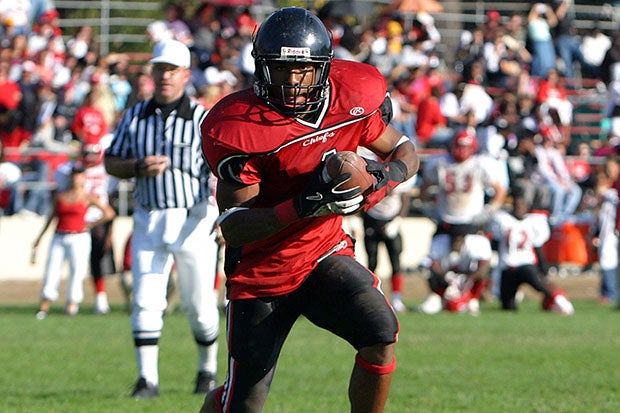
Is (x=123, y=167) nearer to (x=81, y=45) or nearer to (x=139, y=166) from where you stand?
(x=139, y=166)

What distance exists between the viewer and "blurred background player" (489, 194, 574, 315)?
14.4m

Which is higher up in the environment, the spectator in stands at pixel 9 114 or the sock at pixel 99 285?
the spectator in stands at pixel 9 114

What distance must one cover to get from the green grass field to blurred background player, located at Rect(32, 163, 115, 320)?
0.34 meters

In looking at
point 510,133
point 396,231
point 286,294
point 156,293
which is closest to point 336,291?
point 286,294

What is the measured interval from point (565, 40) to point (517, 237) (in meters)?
9.62

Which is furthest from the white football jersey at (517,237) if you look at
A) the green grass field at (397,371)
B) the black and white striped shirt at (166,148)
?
the black and white striped shirt at (166,148)

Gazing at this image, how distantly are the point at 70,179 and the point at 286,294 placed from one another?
31.1ft

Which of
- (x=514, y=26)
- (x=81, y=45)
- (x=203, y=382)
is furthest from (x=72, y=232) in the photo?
(x=514, y=26)

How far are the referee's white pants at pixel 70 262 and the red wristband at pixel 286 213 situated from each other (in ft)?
30.3

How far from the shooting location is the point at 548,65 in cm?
2289

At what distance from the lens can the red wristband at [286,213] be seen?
4.87 m

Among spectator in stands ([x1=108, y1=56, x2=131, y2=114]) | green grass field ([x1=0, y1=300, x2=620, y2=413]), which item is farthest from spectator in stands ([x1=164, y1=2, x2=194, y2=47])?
green grass field ([x1=0, y1=300, x2=620, y2=413])

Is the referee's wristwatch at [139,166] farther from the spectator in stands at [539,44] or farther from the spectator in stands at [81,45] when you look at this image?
the spectator in stands at [539,44]

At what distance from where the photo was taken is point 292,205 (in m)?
4.87
